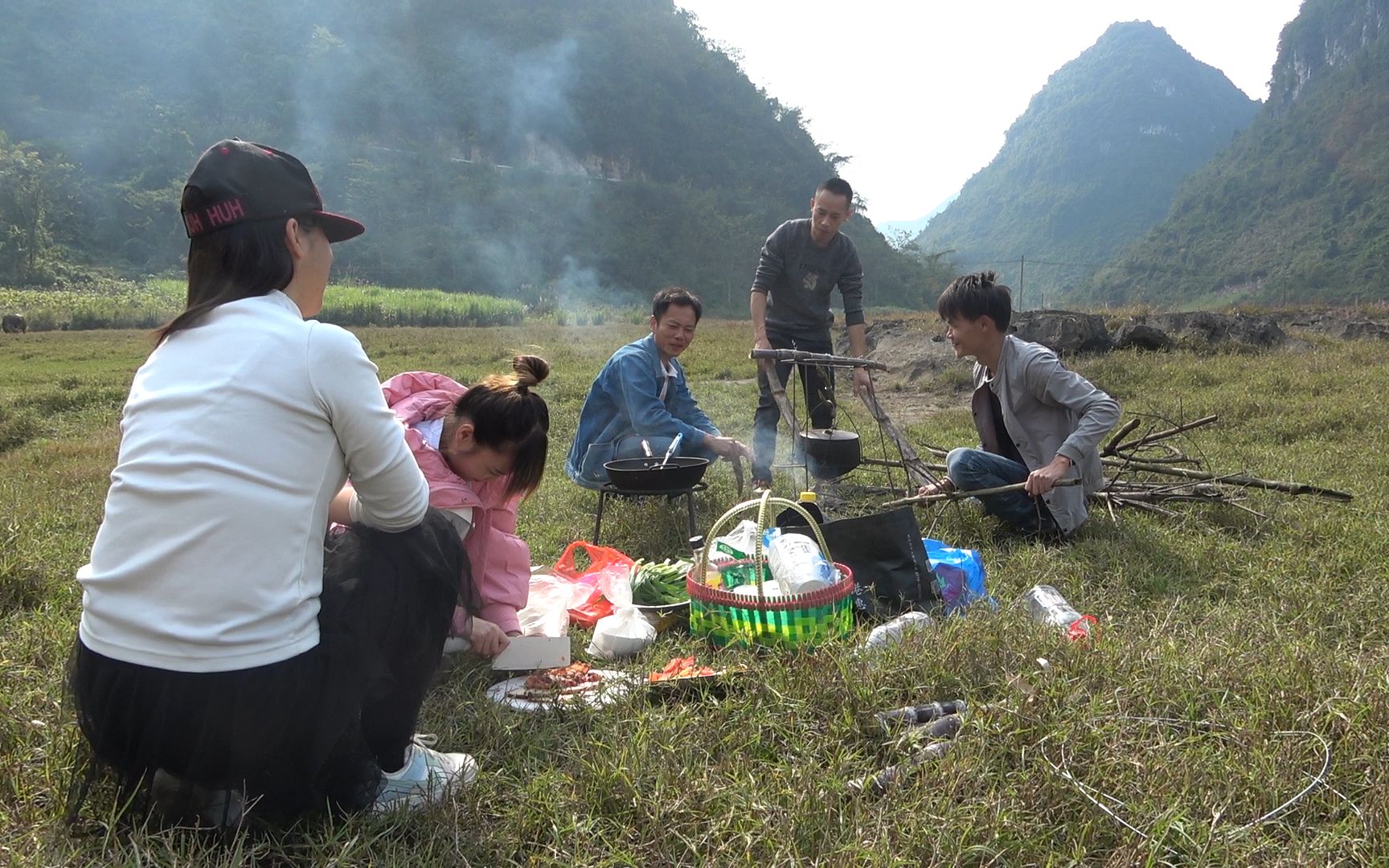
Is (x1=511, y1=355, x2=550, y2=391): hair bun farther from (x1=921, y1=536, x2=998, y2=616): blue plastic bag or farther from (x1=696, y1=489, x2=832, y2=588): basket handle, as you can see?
(x1=921, y1=536, x2=998, y2=616): blue plastic bag

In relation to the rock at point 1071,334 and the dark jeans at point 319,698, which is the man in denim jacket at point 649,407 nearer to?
the dark jeans at point 319,698

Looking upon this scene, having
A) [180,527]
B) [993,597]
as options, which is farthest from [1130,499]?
[180,527]

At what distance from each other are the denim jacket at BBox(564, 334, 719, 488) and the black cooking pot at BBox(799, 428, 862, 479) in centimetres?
55

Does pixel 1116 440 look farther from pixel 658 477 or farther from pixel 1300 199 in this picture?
pixel 1300 199

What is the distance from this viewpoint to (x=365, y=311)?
2486 centimetres

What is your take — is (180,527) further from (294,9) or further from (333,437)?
(294,9)

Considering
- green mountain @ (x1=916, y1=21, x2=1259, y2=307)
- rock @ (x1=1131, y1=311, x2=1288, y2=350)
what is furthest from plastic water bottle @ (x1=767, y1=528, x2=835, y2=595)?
green mountain @ (x1=916, y1=21, x2=1259, y2=307)

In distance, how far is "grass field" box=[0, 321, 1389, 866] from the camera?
1.81 metres

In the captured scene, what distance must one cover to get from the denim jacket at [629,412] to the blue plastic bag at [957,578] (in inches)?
60.6

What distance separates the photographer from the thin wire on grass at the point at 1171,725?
1.83 meters

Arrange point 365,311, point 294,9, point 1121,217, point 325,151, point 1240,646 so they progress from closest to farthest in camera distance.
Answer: point 1240,646, point 365,311, point 325,151, point 294,9, point 1121,217

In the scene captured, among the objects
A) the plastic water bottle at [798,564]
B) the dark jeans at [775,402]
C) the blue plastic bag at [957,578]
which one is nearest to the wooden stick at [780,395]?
the dark jeans at [775,402]

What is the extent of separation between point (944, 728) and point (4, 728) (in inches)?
96.0

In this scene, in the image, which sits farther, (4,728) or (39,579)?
(39,579)
